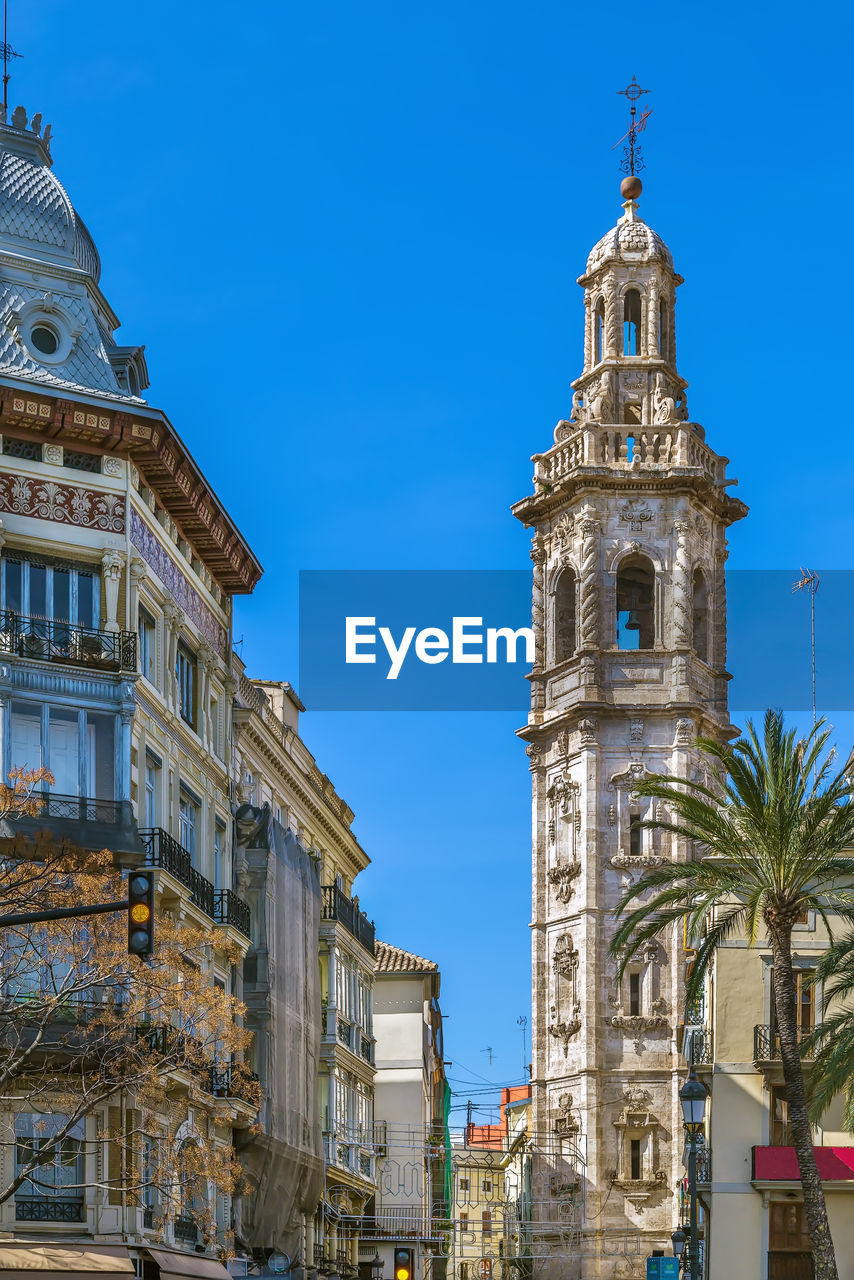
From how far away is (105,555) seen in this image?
1743 inches

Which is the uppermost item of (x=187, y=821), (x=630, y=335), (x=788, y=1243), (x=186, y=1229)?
(x=630, y=335)

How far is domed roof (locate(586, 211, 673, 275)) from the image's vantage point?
94500 mm

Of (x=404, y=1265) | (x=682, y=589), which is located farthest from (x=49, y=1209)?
(x=682, y=589)

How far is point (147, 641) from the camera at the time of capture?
46875 mm

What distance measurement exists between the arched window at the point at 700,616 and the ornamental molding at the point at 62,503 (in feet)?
158

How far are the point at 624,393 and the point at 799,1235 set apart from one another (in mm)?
44781

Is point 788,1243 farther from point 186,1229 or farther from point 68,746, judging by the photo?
point 68,746

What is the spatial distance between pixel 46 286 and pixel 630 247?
52016 millimetres

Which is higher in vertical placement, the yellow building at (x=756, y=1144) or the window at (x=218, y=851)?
the window at (x=218, y=851)

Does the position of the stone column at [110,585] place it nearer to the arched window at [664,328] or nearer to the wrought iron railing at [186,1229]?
the wrought iron railing at [186,1229]

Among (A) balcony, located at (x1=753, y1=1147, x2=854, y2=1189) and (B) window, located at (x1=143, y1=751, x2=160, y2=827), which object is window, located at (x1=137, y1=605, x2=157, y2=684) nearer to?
(B) window, located at (x1=143, y1=751, x2=160, y2=827)

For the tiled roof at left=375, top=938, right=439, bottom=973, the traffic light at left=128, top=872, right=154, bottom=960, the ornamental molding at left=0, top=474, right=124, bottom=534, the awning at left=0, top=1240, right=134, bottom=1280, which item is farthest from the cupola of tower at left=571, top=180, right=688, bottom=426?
the traffic light at left=128, top=872, right=154, bottom=960

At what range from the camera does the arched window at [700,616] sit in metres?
90.2

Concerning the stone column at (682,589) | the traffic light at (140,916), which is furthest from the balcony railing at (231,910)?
the stone column at (682,589)
